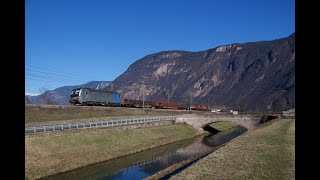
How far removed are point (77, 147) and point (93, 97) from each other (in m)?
43.9

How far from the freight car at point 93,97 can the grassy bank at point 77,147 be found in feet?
83.0

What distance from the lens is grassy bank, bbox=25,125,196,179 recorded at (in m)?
30.6

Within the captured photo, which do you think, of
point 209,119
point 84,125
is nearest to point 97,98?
point 209,119

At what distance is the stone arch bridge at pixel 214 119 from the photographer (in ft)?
262

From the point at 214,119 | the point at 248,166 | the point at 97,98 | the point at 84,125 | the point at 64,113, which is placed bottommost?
the point at 214,119

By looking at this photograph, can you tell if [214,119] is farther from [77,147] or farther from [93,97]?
[77,147]

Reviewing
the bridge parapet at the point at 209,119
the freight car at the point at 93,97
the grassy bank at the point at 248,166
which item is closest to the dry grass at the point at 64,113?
the freight car at the point at 93,97

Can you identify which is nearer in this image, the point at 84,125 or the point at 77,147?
the point at 77,147

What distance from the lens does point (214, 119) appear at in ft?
273

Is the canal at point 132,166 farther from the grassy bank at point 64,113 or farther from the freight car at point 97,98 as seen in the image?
the freight car at point 97,98

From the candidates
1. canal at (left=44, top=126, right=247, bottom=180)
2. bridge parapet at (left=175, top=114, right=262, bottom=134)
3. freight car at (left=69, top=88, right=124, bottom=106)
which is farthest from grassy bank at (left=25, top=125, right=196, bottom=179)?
freight car at (left=69, top=88, right=124, bottom=106)

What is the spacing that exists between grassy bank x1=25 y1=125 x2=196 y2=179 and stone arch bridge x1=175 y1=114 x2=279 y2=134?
23922 millimetres
